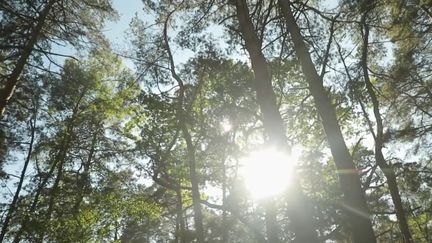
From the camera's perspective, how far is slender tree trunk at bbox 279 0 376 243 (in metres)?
5.57

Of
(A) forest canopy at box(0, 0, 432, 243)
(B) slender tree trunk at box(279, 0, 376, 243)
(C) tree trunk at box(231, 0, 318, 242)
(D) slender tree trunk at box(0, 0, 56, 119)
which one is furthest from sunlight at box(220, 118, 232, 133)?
(B) slender tree trunk at box(279, 0, 376, 243)

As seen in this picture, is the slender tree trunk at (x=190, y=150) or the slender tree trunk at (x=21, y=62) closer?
the slender tree trunk at (x=21, y=62)

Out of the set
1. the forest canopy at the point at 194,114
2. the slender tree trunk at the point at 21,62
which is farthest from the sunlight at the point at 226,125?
the slender tree trunk at the point at 21,62

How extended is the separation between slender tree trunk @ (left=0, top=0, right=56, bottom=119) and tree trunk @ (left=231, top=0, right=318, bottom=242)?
262 inches

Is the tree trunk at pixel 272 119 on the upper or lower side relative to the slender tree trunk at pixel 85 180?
lower

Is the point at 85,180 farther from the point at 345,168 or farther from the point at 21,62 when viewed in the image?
the point at 345,168

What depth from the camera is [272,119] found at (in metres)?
6.48

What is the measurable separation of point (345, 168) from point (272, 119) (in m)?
1.38

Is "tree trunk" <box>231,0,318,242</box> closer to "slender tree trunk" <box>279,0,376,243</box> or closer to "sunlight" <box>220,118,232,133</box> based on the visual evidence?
"slender tree trunk" <box>279,0,376,243</box>

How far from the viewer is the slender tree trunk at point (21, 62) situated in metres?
10.8

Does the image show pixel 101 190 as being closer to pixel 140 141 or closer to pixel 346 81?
Answer: pixel 140 141

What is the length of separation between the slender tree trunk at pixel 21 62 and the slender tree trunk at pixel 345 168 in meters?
7.98

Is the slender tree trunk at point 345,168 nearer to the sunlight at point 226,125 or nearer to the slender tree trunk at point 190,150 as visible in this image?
the slender tree trunk at point 190,150

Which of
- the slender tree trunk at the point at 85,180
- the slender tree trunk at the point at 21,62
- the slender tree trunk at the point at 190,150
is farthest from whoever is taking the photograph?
the slender tree trunk at the point at 85,180
